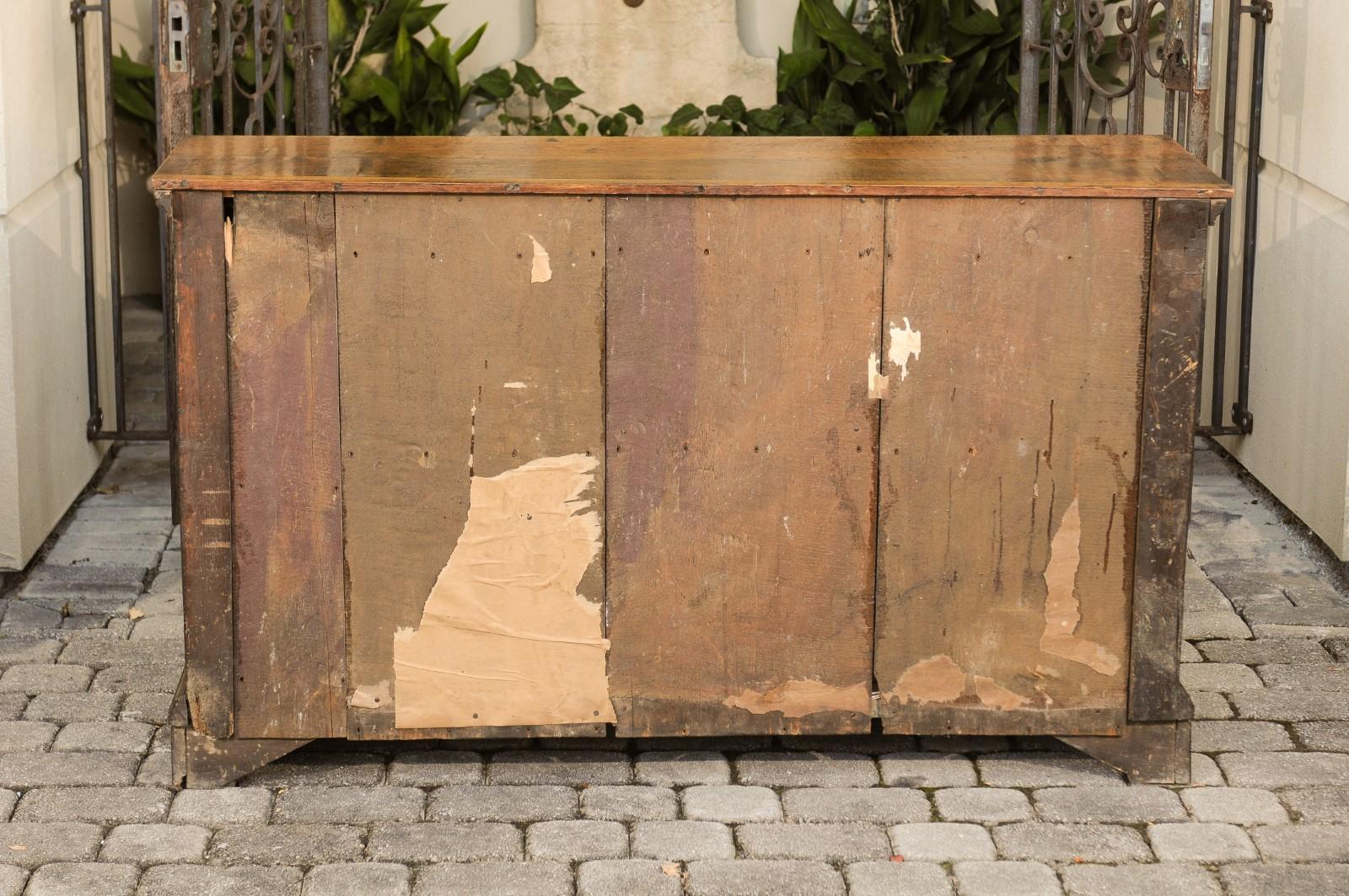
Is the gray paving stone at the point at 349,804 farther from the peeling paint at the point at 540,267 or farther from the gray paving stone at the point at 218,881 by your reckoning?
the peeling paint at the point at 540,267

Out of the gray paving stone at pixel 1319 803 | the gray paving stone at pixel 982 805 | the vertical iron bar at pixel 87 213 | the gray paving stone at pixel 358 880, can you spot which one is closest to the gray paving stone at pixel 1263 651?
the gray paving stone at pixel 1319 803

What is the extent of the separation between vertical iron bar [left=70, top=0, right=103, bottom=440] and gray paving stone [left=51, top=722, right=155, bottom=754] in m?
1.90

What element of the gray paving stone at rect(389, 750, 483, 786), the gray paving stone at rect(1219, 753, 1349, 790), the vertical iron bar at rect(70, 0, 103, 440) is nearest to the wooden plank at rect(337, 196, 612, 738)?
the gray paving stone at rect(389, 750, 483, 786)

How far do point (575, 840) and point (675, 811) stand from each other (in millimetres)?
231

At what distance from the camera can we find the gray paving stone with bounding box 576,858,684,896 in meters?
3.19

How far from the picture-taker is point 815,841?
337 cm

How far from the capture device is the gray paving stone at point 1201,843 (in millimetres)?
3320

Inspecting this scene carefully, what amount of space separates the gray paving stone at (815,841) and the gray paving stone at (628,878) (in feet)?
0.57

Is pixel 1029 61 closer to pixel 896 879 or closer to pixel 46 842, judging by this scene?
pixel 896 879

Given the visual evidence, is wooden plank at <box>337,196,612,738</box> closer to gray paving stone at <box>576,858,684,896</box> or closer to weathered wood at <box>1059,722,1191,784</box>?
gray paving stone at <box>576,858,684,896</box>

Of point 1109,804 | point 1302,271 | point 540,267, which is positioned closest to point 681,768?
point 1109,804

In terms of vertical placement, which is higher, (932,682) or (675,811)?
(932,682)

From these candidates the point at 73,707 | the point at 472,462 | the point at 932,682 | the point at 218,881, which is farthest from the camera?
the point at 73,707

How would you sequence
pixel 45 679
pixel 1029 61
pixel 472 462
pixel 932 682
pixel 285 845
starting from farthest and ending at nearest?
pixel 1029 61 < pixel 45 679 < pixel 932 682 < pixel 472 462 < pixel 285 845
